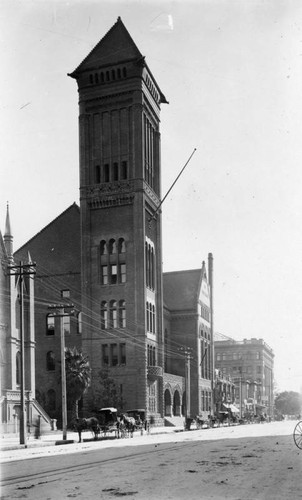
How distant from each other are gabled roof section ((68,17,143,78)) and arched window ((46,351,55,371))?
2866 centimetres

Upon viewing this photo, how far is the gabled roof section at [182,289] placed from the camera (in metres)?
90.6

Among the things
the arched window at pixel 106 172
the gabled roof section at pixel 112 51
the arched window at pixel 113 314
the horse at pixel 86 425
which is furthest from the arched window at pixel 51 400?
the gabled roof section at pixel 112 51

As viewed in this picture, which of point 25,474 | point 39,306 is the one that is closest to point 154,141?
point 39,306

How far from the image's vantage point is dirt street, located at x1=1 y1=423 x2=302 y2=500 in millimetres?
13164

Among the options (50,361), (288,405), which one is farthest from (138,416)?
(288,405)

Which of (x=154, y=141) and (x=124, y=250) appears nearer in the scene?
(x=124, y=250)

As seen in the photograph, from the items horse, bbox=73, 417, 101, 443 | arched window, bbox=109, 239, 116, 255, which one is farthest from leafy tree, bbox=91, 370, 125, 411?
horse, bbox=73, 417, 101, 443

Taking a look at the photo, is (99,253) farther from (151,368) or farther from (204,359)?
(204,359)

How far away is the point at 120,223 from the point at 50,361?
15.7 metres

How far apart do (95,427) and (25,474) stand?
21079mm

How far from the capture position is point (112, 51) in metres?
70.1

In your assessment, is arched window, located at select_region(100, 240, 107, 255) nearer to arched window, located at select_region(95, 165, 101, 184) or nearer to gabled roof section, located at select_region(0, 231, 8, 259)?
arched window, located at select_region(95, 165, 101, 184)

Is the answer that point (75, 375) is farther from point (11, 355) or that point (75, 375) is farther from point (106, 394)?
point (106, 394)

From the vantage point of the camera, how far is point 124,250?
223ft
